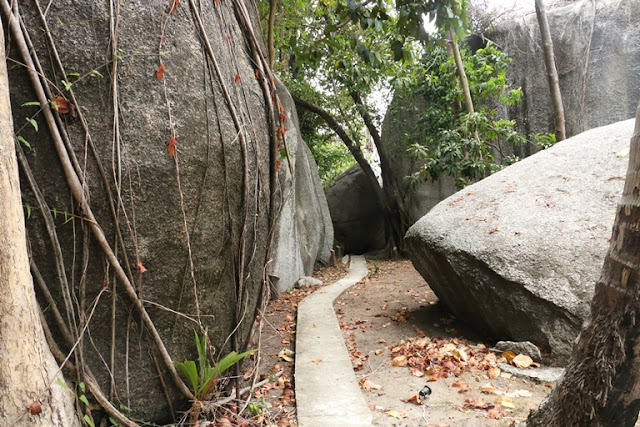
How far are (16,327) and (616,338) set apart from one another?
7.08 ft

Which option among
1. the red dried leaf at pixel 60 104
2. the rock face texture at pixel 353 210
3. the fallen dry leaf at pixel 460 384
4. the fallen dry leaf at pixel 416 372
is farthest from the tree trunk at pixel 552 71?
the rock face texture at pixel 353 210

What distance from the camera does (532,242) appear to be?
3883mm

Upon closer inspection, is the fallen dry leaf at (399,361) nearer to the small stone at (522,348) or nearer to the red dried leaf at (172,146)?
the small stone at (522,348)

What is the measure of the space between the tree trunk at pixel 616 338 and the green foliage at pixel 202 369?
171cm

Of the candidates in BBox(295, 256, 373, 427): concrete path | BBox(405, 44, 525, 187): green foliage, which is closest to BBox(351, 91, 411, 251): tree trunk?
BBox(405, 44, 525, 187): green foliage

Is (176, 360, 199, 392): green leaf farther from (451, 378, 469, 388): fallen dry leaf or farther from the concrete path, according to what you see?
(451, 378, 469, 388): fallen dry leaf

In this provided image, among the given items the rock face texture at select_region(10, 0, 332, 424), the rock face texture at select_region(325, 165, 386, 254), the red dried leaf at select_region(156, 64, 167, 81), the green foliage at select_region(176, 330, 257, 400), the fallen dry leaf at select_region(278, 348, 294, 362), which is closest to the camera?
the rock face texture at select_region(10, 0, 332, 424)

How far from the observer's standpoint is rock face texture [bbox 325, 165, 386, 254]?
1531 centimetres

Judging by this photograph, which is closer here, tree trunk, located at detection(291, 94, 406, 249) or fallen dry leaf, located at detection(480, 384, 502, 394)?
fallen dry leaf, located at detection(480, 384, 502, 394)

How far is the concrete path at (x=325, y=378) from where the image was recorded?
2.88m

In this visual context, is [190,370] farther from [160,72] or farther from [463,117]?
[463,117]

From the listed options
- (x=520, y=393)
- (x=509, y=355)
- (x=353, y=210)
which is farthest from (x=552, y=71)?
(x=353, y=210)

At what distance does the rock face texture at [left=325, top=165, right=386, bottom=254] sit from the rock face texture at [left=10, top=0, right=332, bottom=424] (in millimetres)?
12431

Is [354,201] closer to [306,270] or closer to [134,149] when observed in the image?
[306,270]
